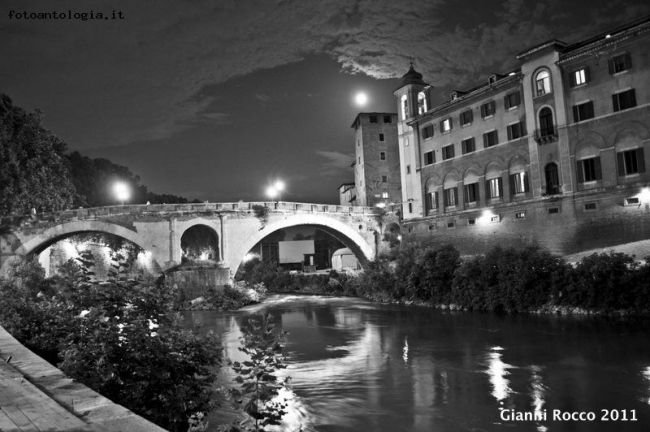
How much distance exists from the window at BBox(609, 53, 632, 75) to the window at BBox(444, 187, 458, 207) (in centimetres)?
1644

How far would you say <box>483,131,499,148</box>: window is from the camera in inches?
1590

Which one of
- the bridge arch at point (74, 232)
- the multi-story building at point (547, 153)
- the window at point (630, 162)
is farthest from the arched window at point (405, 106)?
the bridge arch at point (74, 232)

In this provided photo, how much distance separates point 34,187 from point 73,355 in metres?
47.8

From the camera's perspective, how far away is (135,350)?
7.93 m

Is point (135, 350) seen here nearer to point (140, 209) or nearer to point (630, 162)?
point (630, 162)

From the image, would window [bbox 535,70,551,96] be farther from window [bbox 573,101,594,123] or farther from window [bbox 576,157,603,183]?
window [bbox 576,157,603,183]

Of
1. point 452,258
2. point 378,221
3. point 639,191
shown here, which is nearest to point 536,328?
point 452,258

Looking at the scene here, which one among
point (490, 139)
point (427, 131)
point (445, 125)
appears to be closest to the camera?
point (490, 139)

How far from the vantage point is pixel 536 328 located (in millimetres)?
24031

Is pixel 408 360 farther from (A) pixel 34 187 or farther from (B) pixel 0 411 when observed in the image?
(A) pixel 34 187

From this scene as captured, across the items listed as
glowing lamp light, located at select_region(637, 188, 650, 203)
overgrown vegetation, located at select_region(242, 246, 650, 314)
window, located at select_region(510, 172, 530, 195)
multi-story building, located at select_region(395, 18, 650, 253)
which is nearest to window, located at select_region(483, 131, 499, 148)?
multi-story building, located at select_region(395, 18, 650, 253)

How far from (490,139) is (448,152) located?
16.7 ft

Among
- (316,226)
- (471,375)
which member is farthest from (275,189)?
(471,375)

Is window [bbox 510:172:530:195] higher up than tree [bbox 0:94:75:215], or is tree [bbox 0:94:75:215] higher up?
tree [bbox 0:94:75:215]
